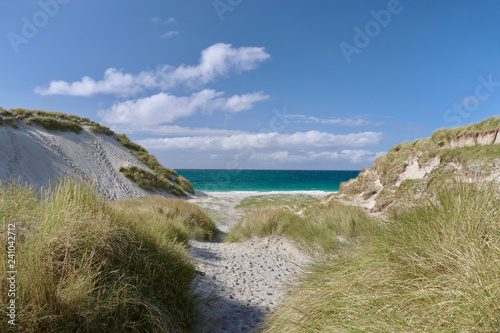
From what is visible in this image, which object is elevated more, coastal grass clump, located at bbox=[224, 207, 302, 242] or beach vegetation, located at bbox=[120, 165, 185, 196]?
beach vegetation, located at bbox=[120, 165, 185, 196]

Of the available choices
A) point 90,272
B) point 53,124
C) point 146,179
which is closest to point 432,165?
point 90,272

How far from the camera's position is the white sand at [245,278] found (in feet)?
13.8

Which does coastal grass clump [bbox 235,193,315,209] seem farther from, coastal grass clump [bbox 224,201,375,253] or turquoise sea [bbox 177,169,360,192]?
turquoise sea [bbox 177,169,360,192]

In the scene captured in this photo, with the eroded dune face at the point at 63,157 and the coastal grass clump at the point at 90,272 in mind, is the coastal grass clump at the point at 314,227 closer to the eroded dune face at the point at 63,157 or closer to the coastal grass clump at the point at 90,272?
the coastal grass clump at the point at 90,272

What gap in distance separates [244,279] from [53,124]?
24.3m

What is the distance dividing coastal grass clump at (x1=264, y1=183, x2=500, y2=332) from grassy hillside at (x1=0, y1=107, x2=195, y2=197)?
21.6 metres

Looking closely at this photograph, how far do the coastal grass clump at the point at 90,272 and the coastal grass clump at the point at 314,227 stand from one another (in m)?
3.92

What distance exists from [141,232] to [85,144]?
23092 mm

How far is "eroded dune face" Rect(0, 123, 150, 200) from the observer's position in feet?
51.6

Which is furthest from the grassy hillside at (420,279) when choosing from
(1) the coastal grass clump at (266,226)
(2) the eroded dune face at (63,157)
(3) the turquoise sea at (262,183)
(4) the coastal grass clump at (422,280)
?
(3) the turquoise sea at (262,183)

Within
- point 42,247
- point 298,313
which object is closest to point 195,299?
point 298,313

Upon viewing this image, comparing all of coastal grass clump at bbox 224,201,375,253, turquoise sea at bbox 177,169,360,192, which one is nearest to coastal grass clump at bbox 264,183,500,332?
coastal grass clump at bbox 224,201,375,253

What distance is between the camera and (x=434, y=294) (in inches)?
89.6

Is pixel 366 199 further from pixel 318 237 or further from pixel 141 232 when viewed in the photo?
pixel 141 232
